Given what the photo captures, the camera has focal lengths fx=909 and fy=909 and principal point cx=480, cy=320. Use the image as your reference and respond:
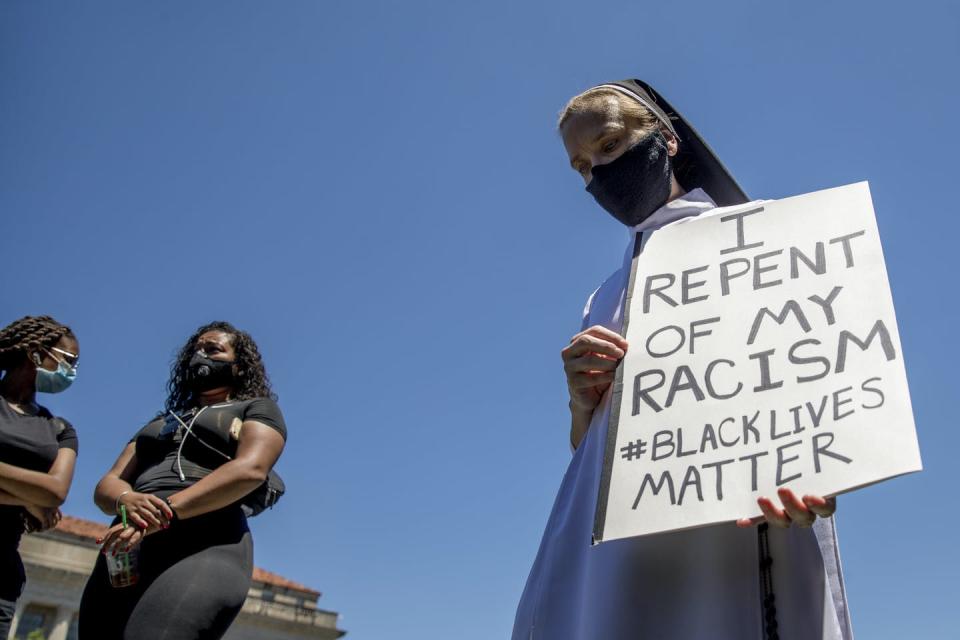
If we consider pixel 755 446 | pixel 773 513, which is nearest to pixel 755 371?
pixel 755 446

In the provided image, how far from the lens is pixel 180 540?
313cm

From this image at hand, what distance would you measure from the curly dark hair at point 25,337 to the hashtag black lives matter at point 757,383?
3.17 meters

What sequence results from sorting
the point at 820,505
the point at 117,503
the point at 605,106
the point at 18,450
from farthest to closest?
the point at 18,450
the point at 117,503
the point at 605,106
the point at 820,505

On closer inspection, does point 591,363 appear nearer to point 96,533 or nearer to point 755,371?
point 755,371

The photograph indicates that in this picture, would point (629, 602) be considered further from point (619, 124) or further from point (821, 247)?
point (619, 124)

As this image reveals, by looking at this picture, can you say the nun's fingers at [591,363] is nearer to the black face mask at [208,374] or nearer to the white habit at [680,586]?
the white habit at [680,586]

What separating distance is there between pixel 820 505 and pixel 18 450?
131 inches

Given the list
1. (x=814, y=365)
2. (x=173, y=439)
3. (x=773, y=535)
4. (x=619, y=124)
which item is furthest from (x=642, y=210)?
(x=173, y=439)

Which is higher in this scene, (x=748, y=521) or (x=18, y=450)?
(x=18, y=450)

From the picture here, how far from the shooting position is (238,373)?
3.98 meters

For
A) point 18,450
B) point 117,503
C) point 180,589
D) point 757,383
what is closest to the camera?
point 757,383

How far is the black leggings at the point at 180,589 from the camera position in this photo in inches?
113

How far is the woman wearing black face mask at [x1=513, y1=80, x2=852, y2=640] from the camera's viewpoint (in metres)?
1.78

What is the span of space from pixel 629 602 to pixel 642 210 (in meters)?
1.10
